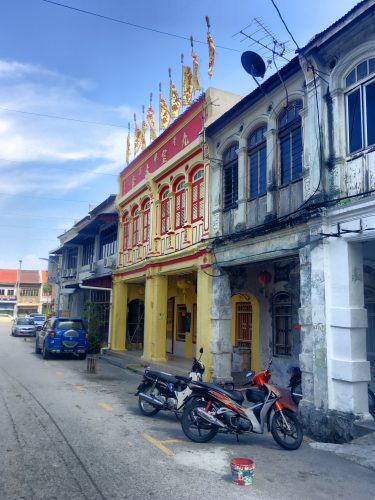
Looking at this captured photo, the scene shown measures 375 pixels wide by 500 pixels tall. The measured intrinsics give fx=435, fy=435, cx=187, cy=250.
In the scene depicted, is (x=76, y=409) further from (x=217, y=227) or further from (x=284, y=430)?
(x=217, y=227)

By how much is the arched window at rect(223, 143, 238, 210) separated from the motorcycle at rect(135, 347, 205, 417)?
198 inches

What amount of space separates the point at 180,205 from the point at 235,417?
369 inches

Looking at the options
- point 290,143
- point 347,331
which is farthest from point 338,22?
point 347,331

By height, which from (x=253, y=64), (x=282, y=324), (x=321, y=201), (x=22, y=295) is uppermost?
(x=253, y=64)

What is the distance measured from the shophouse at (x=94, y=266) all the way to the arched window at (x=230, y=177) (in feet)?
33.5

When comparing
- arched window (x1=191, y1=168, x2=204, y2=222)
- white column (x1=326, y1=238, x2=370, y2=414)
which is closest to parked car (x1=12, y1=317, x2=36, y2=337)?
arched window (x1=191, y1=168, x2=204, y2=222)

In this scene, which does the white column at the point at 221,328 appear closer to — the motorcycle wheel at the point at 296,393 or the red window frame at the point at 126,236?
the motorcycle wheel at the point at 296,393

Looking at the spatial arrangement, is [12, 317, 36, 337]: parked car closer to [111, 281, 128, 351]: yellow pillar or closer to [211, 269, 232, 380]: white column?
[111, 281, 128, 351]: yellow pillar

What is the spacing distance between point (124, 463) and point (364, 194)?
220 inches

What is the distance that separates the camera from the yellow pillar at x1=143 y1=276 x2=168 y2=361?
1584cm

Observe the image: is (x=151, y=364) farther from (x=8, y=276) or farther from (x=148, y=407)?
(x=8, y=276)

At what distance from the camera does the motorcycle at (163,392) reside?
8.25 metres

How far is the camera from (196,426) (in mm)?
6977

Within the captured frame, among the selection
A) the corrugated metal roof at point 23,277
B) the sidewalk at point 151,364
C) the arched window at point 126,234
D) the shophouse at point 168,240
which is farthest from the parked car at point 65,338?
Answer: the corrugated metal roof at point 23,277
